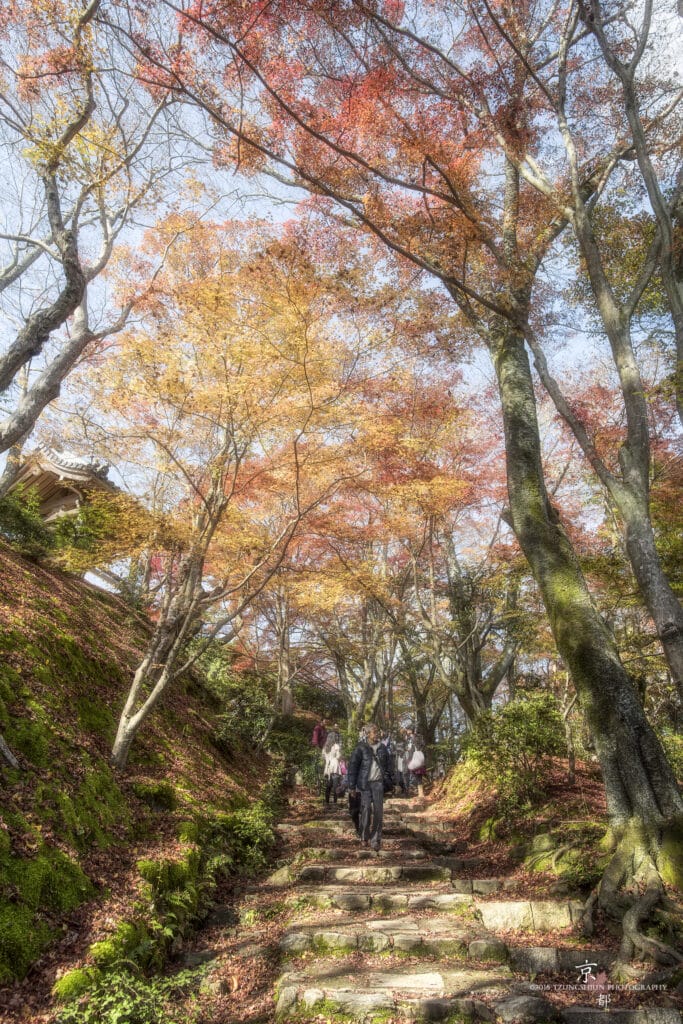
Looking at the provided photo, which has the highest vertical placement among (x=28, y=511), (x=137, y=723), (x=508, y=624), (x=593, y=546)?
(x=593, y=546)

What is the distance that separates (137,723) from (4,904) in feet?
10.1

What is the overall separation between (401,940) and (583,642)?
3.24 meters

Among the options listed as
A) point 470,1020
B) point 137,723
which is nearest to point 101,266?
point 137,723

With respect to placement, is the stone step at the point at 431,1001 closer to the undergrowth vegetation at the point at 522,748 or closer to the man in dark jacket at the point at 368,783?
the man in dark jacket at the point at 368,783

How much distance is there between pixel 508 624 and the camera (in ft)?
42.9

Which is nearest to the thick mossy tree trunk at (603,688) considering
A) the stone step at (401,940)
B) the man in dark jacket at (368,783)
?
the stone step at (401,940)

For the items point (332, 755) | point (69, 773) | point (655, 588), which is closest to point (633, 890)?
point (655, 588)

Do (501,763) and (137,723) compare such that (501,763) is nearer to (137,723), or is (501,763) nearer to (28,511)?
(137,723)

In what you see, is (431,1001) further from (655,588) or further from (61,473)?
(61,473)

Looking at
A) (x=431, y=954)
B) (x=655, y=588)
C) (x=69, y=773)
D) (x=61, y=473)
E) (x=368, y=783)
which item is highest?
(x=61, y=473)

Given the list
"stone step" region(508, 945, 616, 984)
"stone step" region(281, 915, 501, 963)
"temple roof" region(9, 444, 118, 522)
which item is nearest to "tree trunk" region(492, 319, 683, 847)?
"stone step" region(508, 945, 616, 984)

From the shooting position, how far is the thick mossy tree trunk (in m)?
5.02

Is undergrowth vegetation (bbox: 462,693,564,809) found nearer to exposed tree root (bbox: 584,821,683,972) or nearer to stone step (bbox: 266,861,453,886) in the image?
stone step (bbox: 266,861,453,886)

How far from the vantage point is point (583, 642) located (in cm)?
584
